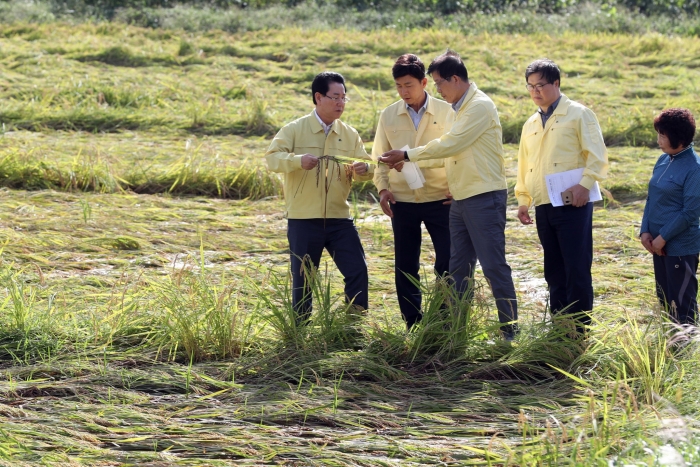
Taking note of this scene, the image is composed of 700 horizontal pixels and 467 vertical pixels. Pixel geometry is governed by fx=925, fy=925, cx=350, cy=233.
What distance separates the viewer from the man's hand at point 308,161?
445cm

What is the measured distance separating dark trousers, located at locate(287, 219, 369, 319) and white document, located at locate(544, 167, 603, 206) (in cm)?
98

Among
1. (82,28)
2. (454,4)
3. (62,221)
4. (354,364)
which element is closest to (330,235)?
(354,364)

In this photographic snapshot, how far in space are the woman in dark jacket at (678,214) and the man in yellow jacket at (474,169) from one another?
704 mm

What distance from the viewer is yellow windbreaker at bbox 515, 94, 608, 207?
4.47 m

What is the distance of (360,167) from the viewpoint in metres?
4.63

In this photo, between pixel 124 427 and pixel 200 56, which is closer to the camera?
pixel 124 427

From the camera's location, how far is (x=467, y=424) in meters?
3.43

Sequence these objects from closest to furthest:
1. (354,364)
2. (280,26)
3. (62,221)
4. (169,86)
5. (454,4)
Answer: (354,364)
(62,221)
(169,86)
(280,26)
(454,4)

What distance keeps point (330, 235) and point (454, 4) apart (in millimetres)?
17758

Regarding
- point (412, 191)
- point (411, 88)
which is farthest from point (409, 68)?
point (412, 191)

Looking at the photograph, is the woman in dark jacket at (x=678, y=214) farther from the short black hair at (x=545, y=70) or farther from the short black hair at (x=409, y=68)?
the short black hair at (x=409, y=68)

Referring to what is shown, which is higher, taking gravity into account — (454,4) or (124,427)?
(454,4)

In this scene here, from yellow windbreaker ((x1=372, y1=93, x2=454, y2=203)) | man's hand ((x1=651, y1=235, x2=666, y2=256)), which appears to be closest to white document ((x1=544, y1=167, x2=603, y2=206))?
man's hand ((x1=651, y1=235, x2=666, y2=256))

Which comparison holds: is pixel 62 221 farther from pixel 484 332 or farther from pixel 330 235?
pixel 484 332
